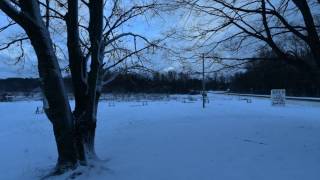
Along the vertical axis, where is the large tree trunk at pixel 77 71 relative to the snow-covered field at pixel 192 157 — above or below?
above

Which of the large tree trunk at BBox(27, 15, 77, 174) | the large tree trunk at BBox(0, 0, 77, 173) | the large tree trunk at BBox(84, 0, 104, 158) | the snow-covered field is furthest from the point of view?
the large tree trunk at BBox(84, 0, 104, 158)

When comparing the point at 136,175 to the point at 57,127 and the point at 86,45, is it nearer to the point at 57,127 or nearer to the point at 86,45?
the point at 57,127

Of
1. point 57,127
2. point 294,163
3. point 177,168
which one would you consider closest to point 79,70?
point 57,127

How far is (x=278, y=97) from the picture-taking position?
42.8 m

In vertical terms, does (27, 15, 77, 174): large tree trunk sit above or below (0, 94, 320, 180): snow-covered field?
above

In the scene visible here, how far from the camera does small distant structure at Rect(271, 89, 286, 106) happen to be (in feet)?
140

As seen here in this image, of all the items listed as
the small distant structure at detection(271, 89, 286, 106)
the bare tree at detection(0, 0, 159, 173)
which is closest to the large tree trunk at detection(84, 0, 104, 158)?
the bare tree at detection(0, 0, 159, 173)

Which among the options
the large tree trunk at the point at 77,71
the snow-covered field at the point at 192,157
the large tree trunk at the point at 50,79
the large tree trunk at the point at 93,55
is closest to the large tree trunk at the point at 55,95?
the large tree trunk at the point at 50,79

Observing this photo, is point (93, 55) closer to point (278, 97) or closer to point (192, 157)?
point (192, 157)

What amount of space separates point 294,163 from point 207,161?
1870mm

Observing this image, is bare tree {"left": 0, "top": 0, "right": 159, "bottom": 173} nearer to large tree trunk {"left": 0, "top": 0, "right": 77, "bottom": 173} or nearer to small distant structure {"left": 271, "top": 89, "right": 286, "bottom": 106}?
large tree trunk {"left": 0, "top": 0, "right": 77, "bottom": 173}

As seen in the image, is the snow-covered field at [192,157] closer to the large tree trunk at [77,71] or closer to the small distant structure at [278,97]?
the large tree trunk at [77,71]

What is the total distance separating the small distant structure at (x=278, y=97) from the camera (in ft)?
140

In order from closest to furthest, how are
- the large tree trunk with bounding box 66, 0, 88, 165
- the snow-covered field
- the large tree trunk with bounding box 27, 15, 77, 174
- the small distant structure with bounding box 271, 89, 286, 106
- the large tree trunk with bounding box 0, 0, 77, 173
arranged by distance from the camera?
the large tree trunk with bounding box 0, 0, 77, 173 < the large tree trunk with bounding box 27, 15, 77, 174 < the snow-covered field < the large tree trunk with bounding box 66, 0, 88, 165 < the small distant structure with bounding box 271, 89, 286, 106
